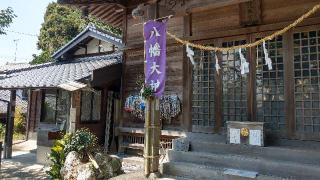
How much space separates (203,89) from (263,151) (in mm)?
3120

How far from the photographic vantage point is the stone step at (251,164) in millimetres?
7402

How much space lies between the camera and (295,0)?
9.28m

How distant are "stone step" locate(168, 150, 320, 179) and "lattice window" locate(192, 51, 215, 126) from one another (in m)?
1.82

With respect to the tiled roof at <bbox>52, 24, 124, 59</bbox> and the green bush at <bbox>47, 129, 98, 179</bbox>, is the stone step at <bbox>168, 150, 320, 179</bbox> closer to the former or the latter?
the green bush at <bbox>47, 129, 98, 179</bbox>

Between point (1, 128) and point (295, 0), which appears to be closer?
point (295, 0)

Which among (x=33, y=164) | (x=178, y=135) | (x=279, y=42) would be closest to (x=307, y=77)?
(x=279, y=42)

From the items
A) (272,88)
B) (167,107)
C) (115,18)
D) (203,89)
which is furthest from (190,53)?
(115,18)

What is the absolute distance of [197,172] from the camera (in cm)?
852

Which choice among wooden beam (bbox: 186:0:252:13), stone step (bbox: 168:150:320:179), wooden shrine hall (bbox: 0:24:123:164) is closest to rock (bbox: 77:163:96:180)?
wooden shrine hall (bbox: 0:24:123:164)

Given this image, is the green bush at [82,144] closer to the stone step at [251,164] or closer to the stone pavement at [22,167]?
the stone pavement at [22,167]

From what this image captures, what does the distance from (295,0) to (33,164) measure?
12227mm

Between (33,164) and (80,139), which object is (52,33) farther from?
(80,139)

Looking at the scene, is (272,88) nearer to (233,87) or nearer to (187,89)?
(233,87)

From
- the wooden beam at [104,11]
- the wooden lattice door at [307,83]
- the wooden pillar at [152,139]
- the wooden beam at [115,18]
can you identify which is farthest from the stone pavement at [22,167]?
the wooden lattice door at [307,83]
